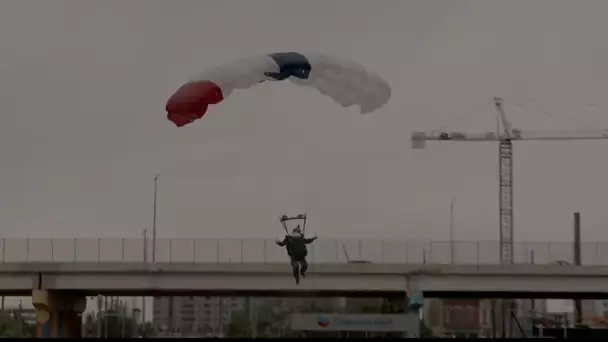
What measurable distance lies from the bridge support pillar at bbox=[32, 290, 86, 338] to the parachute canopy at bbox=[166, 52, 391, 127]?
3239 centimetres

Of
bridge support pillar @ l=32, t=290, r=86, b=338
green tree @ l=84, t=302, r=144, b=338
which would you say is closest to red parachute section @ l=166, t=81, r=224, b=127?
bridge support pillar @ l=32, t=290, r=86, b=338

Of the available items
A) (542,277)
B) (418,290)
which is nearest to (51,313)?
(418,290)

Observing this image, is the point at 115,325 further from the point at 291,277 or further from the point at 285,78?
the point at 285,78

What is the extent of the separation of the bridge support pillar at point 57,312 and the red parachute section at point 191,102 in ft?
105

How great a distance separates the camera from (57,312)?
63844mm

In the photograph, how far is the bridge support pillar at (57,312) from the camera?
6088 cm

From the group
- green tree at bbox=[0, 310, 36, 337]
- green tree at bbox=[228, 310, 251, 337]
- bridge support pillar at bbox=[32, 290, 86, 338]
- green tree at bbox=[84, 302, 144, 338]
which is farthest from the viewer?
green tree at bbox=[0, 310, 36, 337]

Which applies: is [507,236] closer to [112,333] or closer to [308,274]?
[112,333]

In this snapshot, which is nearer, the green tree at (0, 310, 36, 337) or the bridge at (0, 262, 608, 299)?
the bridge at (0, 262, 608, 299)

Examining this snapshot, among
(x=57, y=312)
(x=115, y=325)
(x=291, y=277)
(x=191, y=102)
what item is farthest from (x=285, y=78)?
(x=115, y=325)

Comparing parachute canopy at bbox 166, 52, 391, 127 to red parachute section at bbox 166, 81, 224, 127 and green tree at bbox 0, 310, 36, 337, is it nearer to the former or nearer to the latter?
red parachute section at bbox 166, 81, 224, 127

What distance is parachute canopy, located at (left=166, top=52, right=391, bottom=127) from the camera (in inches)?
1276

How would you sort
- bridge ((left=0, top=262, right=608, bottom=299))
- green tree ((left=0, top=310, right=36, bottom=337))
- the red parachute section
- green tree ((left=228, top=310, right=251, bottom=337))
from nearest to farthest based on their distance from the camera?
1. the red parachute section
2. bridge ((left=0, top=262, right=608, bottom=299))
3. green tree ((left=228, top=310, right=251, bottom=337))
4. green tree ((left=0, top=310, right=36, bottom=337))

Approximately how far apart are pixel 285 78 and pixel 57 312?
37.6 metres
